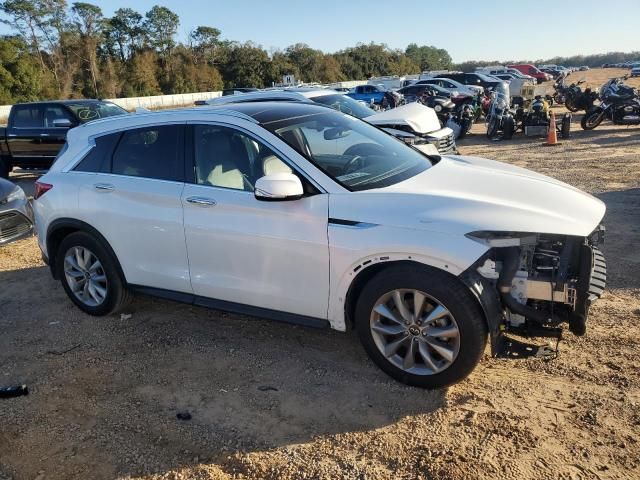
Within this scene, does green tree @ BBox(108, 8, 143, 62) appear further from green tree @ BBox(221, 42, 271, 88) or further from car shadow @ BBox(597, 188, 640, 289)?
car shadow @ BBox(597, 188, 640, 289)

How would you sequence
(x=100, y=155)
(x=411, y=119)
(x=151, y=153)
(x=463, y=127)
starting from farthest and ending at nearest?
(x=463, y=127)
(x=411, y=119)
(x=100, y=155)
(x=151, y=153)

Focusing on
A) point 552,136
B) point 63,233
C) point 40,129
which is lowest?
point 552,136

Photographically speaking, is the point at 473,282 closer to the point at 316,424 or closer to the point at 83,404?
the point at 316,424

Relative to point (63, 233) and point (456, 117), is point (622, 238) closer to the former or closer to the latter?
point (63, 233)

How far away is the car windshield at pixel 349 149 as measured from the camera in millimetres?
3775

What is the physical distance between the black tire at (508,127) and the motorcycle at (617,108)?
231cm

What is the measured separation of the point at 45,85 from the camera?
50.6 m

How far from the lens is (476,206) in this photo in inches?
129

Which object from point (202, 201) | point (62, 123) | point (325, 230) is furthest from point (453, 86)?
point (325, 230)

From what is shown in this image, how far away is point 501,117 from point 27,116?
12197 millimetres

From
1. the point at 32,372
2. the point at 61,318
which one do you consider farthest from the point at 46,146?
the point at 32,372

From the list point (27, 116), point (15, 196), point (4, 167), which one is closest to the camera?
point (15, 196)

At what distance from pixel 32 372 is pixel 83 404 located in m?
0.76

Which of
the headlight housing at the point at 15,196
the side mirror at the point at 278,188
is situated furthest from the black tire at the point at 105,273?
the headlight housing at the point at 15,196
